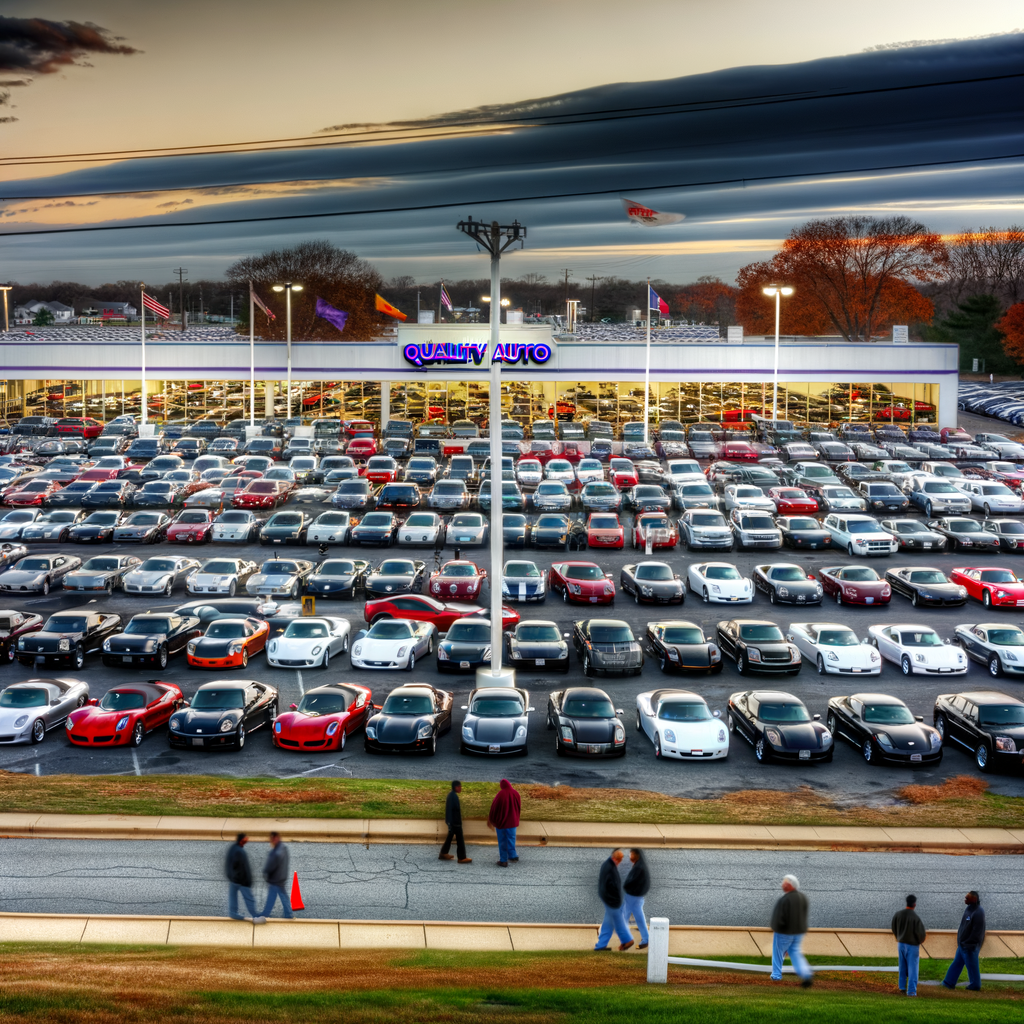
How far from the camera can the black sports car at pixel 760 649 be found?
26875 mm

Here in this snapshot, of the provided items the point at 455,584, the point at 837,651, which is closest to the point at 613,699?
the point at 837,651

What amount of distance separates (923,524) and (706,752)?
2263 cm

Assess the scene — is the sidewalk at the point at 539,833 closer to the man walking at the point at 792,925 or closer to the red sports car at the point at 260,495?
the man walking at the point at 792,925

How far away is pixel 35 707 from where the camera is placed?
74.3 feet

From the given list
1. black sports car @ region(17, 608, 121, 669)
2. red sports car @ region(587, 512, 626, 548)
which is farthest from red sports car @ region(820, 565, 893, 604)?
black sports car @ region(17, 608, 121, 669)

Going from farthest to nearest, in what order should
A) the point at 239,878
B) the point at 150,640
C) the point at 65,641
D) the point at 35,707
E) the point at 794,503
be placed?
the point at 794,503, the point at 150,640, the point at 65,641, the point at 35,707, the point at 239,878

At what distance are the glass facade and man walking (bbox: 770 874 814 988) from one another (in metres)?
61.5

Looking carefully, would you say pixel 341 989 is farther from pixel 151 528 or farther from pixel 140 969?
pixel 151 528

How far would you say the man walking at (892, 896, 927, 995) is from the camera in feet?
41.3

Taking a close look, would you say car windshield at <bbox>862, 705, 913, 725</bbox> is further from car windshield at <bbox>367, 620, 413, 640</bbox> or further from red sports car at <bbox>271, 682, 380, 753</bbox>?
car windshield at <bbox>367, 620, 413, 640</bbox>

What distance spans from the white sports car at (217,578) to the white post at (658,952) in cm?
2252

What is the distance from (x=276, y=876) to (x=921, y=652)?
17.8 metres

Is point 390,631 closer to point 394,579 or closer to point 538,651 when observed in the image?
point 538,651

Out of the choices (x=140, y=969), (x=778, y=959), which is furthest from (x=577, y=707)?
(x=140, y=969)
